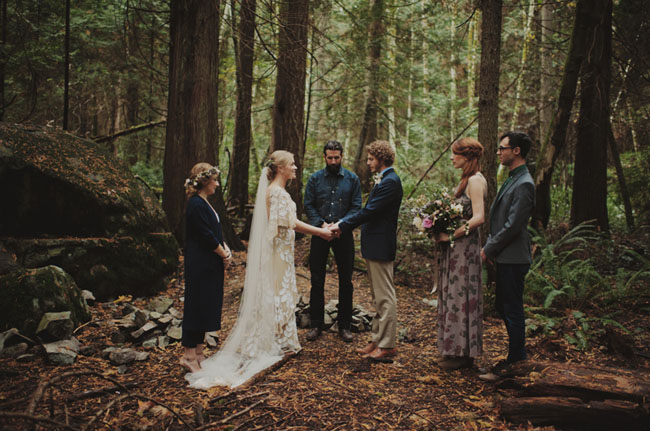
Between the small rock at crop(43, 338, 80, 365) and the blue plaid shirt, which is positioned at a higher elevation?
the blue plaid shirt

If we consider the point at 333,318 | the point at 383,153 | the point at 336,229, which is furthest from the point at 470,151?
the point at 333,318

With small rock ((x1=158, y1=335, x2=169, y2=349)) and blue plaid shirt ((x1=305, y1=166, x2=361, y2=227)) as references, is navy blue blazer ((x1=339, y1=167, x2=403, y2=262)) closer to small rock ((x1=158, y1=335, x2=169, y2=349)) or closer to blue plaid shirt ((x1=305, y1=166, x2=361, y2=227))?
blue plaid shirt ((x1=305, y1=166, x2=361, y2=227))

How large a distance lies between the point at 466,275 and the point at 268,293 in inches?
88.5

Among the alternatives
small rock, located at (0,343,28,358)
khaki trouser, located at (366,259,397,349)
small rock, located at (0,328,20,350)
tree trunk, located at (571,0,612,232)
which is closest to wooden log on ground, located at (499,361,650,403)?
khaki trouser, located at (366,259,397,349)

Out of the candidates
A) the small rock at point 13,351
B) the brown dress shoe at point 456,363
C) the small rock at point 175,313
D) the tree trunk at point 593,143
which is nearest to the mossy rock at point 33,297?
the small rock at point 13,351

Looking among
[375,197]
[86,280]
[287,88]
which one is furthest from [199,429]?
[287,88]

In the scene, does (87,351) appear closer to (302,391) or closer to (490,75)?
(302,391)

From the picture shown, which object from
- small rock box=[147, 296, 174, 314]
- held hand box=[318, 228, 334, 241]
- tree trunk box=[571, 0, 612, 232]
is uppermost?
tree trunk box=[571, 0, 612, 232]

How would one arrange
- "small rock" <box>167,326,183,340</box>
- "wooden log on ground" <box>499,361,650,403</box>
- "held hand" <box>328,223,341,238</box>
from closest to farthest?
"wooden log on ground" <box>499,361,650,403</box> → "small rock" <box>167,326,183,340</box> → "held hand" <box>328,223,341,238</box>

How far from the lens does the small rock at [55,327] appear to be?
14.2ft

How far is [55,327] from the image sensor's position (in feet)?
14.3

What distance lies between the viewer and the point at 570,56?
796 cm

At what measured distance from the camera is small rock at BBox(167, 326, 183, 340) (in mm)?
5016

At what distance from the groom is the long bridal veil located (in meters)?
1.15
